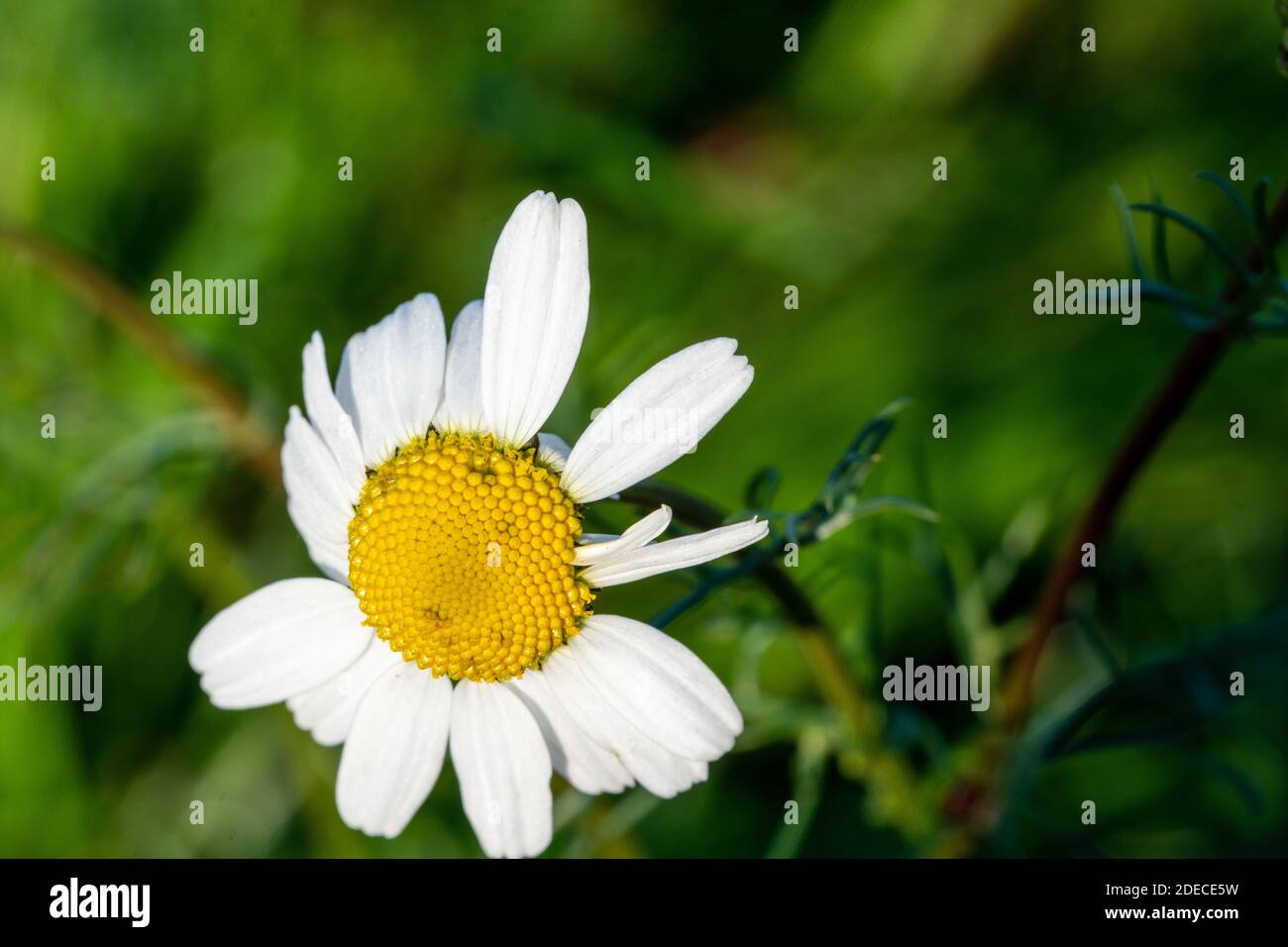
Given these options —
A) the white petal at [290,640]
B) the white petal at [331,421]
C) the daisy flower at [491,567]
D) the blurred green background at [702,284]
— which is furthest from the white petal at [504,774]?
the blurred green background at [702,284]

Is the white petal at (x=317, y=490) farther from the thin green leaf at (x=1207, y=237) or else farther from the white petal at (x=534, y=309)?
the thin green leaf at (x=1207, y=237)

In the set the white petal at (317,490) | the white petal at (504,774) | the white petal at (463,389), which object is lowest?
the white petal at (504,774)

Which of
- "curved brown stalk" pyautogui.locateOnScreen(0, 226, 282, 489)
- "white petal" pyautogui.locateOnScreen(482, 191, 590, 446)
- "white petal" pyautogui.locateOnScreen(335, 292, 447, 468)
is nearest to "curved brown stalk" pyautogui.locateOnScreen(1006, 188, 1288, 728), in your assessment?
"white petal" pyautogui.locateOnScreen(482, 191, 590, 446)

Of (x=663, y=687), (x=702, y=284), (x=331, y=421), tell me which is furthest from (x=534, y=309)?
(x=702, y=284)
